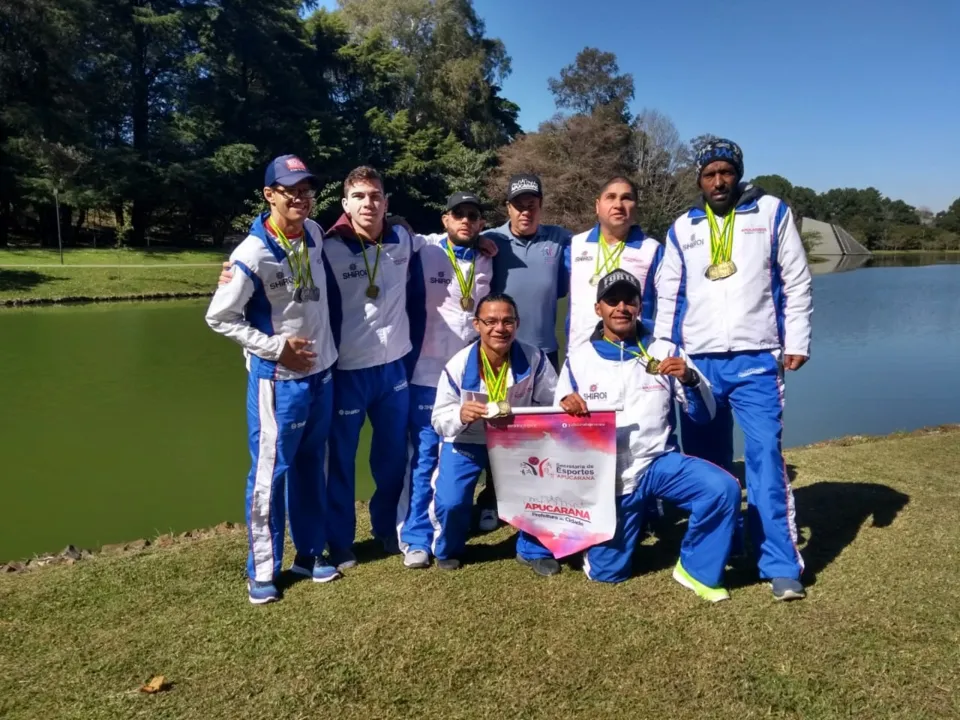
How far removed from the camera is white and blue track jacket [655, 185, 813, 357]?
3.45 meters

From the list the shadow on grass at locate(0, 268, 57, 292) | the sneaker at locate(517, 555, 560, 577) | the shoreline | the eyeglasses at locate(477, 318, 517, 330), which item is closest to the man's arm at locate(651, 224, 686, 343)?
A: the eyeglasses at locate(477, 318, 517, 330)

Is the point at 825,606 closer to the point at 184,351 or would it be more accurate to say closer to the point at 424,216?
the point at 184,351

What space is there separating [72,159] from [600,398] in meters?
28.7

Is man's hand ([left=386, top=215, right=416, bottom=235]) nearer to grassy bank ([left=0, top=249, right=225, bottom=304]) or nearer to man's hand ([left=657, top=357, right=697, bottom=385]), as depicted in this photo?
man's hand ([left=657, top=357, right=697, bottom=385])

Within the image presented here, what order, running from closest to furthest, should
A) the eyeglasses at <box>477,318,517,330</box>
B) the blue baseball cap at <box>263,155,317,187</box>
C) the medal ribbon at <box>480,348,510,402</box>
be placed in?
the blue baseball cap at <box>263,155,317,187</box> < the eyeglasses at <box>477,318,517,330</box> < the medal ribbon at <box>480,348,510,402</box>

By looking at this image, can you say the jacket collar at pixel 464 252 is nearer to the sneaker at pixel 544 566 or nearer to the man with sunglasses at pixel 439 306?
the man with sunglasses at pixel 439 306

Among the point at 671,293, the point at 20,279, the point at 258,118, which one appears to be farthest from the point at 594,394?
the point at 258,118

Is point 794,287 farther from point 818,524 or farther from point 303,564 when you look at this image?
point 303,564

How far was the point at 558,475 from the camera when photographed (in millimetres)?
3512


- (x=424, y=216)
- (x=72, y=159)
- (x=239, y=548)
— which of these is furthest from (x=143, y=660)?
(x=424, y=216)

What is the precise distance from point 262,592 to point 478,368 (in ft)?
4.90

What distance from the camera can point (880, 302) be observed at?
65.3ft

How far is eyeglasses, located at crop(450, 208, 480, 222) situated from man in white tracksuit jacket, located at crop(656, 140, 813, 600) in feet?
3.87

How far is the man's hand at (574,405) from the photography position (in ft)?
11.0
